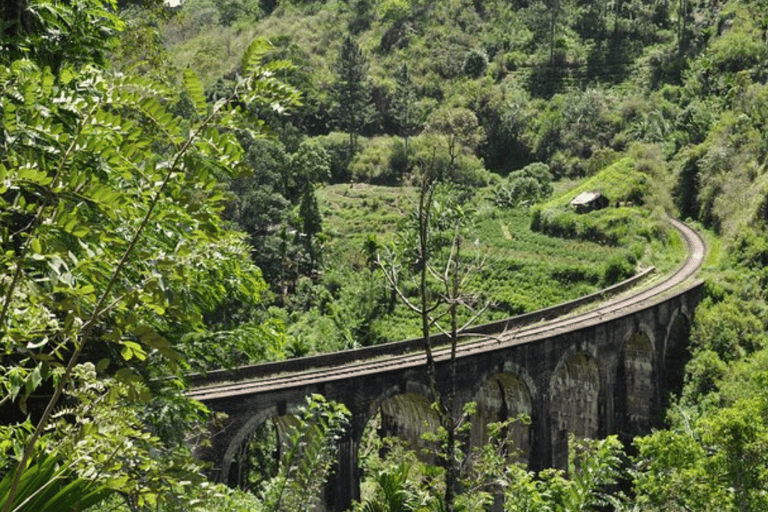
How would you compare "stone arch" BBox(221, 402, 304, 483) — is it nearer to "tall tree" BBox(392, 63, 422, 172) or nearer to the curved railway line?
the curved railway line

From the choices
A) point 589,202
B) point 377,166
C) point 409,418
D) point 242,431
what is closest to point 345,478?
point 242,431

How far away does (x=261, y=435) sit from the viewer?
101ft

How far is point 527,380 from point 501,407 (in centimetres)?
171

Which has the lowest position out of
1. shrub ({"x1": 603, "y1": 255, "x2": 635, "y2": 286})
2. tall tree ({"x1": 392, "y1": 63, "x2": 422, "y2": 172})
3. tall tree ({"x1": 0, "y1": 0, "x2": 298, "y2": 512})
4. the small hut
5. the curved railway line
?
the curved railway line

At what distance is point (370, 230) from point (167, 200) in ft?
162

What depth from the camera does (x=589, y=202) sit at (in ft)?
175

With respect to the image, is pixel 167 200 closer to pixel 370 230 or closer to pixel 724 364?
pixel 724 364

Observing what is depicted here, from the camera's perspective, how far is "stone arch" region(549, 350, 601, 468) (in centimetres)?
3038

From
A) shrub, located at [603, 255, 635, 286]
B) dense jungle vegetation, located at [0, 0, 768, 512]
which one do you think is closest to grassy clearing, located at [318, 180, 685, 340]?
shrub, located at [603, 255, 635, 286]

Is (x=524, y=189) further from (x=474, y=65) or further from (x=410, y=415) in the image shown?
(x=410, y=415)

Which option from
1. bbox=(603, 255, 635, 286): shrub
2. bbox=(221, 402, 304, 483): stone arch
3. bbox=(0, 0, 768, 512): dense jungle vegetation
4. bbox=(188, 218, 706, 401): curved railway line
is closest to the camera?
bbox=(0, 0, 768, 512): dense jungle vegetation

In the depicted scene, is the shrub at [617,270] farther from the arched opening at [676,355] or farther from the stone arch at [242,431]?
the stone arch at [242,431]

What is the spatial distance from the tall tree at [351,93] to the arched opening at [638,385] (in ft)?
148

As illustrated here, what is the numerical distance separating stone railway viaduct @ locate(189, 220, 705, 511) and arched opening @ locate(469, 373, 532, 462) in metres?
0.04
